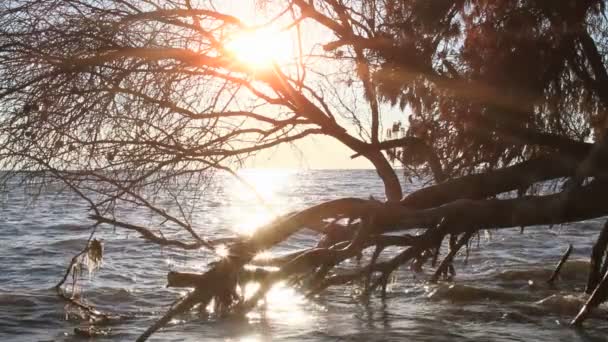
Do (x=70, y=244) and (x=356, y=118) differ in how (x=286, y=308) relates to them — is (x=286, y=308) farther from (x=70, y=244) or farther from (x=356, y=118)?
(x=70, y=244)

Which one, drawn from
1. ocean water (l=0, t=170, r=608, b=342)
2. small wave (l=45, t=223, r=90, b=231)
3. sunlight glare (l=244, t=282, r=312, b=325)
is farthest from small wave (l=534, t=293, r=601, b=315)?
small wave (l=45, t=223, r=90, b=231)

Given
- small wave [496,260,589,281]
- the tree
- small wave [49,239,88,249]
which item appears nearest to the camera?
the tree

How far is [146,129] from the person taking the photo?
7.06m

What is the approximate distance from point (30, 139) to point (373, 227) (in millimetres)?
3151

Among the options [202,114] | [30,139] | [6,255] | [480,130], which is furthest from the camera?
[6,255]

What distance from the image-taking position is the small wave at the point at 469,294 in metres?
11.2

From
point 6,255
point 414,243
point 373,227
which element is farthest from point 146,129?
point 6,255

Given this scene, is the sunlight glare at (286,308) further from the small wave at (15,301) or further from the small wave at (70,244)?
the small wave at (70,244)

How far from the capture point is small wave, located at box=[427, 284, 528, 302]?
11156mm

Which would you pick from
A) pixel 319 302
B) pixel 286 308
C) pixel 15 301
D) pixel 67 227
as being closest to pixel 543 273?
pixel 319 302

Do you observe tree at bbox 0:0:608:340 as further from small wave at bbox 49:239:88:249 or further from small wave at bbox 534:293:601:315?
small wave at bbox 49:239:88:249

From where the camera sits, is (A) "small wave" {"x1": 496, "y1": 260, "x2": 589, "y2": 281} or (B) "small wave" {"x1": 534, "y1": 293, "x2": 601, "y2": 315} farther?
(A) "small wave" {"x1": 496, "y1": 260, "x2": 589, "y2": 281}

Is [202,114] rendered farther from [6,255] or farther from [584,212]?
[6,255]

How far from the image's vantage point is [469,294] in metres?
11.4
